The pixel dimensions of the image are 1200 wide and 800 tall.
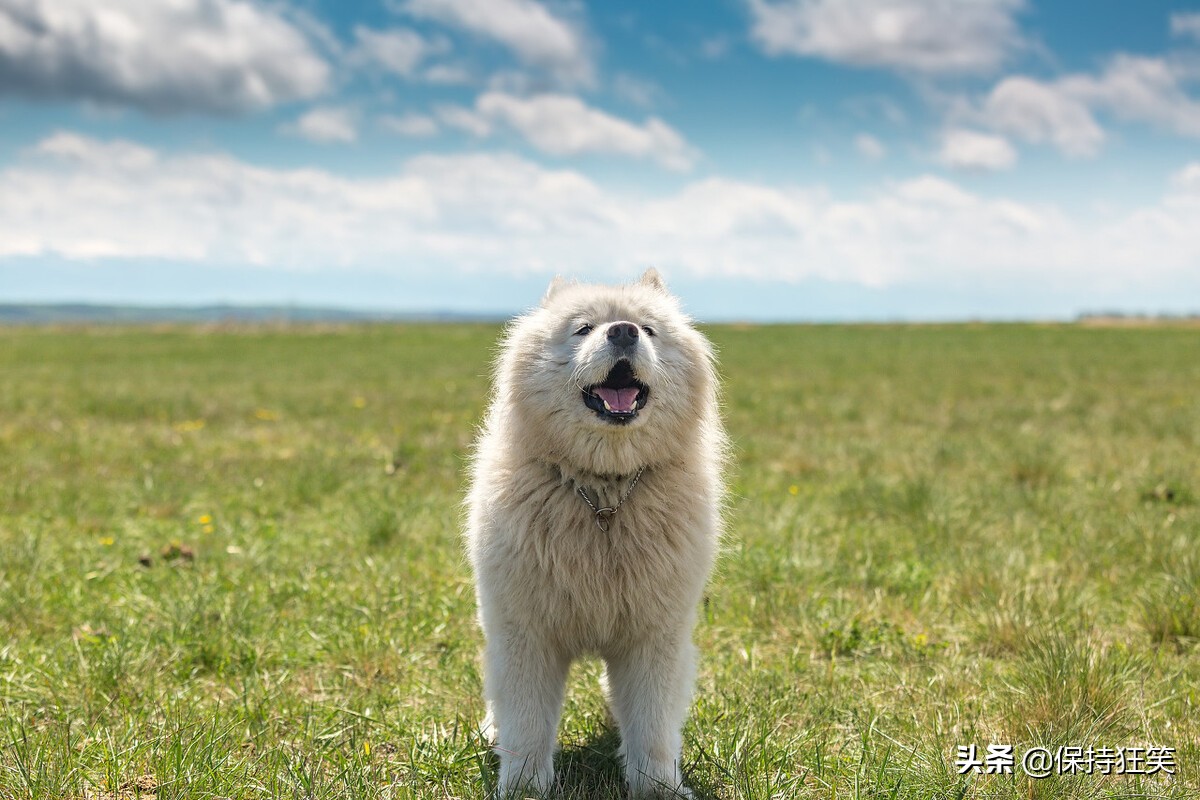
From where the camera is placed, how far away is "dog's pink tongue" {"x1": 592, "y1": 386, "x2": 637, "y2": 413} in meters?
3.25

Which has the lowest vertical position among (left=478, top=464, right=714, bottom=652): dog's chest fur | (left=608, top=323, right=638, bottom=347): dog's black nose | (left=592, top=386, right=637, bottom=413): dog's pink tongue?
(left=478, top=464, right=714, bottom=652): dog's chest fur

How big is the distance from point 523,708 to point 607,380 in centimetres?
140

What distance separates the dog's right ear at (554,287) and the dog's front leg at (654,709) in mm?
1680

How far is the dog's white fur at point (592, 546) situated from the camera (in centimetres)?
328

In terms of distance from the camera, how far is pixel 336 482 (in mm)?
8188

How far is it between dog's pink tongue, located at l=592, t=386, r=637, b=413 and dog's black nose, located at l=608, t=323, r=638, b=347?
217 millimetres

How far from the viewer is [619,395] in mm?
3268

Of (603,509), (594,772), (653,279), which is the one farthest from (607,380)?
(594,772)

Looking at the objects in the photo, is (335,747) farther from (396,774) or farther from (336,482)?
(336,482)

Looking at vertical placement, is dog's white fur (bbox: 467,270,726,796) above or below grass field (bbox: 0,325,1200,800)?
above

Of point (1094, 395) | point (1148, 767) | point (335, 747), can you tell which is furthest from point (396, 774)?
point (1094, 395)

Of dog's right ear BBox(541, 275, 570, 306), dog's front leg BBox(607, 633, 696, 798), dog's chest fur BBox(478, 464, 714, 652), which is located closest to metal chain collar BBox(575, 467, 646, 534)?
dog's chest fur BBox(478, 464, 714, 652)

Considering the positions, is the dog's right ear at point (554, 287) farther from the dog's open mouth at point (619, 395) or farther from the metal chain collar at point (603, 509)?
the metal chain collar at point (603, 509)

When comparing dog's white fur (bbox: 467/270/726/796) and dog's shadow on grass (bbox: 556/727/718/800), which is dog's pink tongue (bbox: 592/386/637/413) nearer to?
dog's white fur (bbox: 467/270/726/796)
